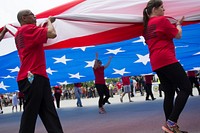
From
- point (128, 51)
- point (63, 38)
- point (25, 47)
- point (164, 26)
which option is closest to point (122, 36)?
point (63, 38)

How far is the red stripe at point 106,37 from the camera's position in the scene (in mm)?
4387

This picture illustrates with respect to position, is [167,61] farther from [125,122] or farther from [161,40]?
[125,122]

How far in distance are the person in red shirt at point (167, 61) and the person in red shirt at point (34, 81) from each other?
3.94 feet

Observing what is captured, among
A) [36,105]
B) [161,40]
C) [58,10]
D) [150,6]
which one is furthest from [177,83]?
[58,10]

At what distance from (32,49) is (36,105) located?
1.86 feet

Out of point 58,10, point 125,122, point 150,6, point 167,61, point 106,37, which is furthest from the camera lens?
point 125,122

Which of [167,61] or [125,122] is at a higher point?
[167,61]

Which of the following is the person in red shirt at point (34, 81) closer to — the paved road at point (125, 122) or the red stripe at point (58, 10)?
the red stripe at point (58, 10)

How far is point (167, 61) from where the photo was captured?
3350 millimetres

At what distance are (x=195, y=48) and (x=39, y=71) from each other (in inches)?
216

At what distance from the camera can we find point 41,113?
10.1 feet

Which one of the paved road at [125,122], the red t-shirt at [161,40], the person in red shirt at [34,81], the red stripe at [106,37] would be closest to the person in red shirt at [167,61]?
the red t-shirt at [161,40]

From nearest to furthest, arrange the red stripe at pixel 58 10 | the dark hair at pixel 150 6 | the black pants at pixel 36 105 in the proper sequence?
1. the black pants at pixel 36 105
2. the dark hair at pixel 150 6
3. the red stripe at pixel 58 10

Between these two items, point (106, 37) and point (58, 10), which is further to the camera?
point (106, 37)
